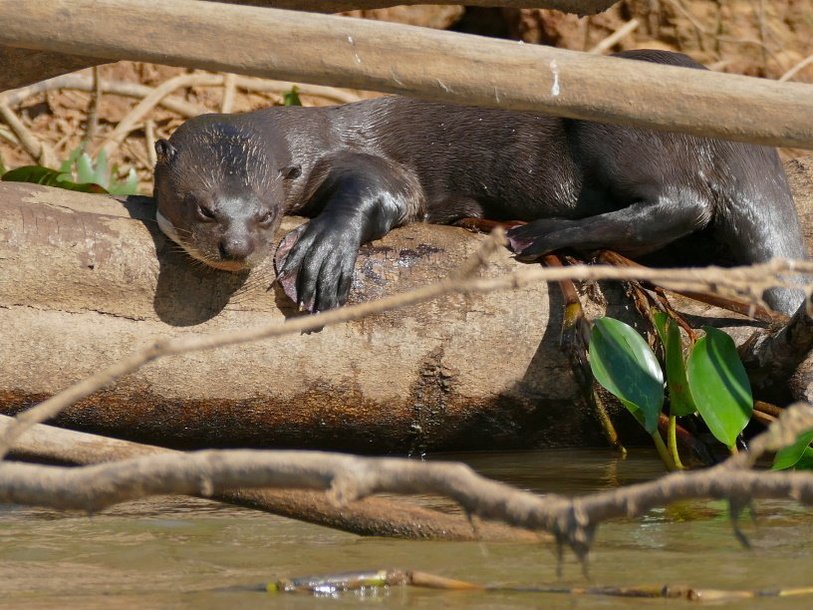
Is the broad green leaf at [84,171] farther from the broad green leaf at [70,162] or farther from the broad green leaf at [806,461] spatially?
the broad green leaf at [806,461]

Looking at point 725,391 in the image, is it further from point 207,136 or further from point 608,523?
point 207,136

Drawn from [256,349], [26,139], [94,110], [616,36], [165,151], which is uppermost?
[616,36]

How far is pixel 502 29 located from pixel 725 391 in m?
4.05

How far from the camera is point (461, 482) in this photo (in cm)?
98

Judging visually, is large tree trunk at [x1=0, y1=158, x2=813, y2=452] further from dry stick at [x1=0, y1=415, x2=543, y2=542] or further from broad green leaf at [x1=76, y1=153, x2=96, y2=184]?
broad green leaf at [x1=76, y1=153, x2=96, y2=184]

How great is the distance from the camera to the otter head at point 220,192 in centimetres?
270

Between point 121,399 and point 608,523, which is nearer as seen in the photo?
point 608,523

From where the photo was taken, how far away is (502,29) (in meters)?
6.27

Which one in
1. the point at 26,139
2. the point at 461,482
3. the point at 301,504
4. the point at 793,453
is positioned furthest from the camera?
the point at 26,139

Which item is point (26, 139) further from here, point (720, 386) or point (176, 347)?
point (176, 347)

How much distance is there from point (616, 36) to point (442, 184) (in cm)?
294

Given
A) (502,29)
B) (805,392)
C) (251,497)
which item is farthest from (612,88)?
(502,29)

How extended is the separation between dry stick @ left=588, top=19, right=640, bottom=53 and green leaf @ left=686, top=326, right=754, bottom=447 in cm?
367

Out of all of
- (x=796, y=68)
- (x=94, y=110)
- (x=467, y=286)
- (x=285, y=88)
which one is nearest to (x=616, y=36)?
(x=796, y=68)
